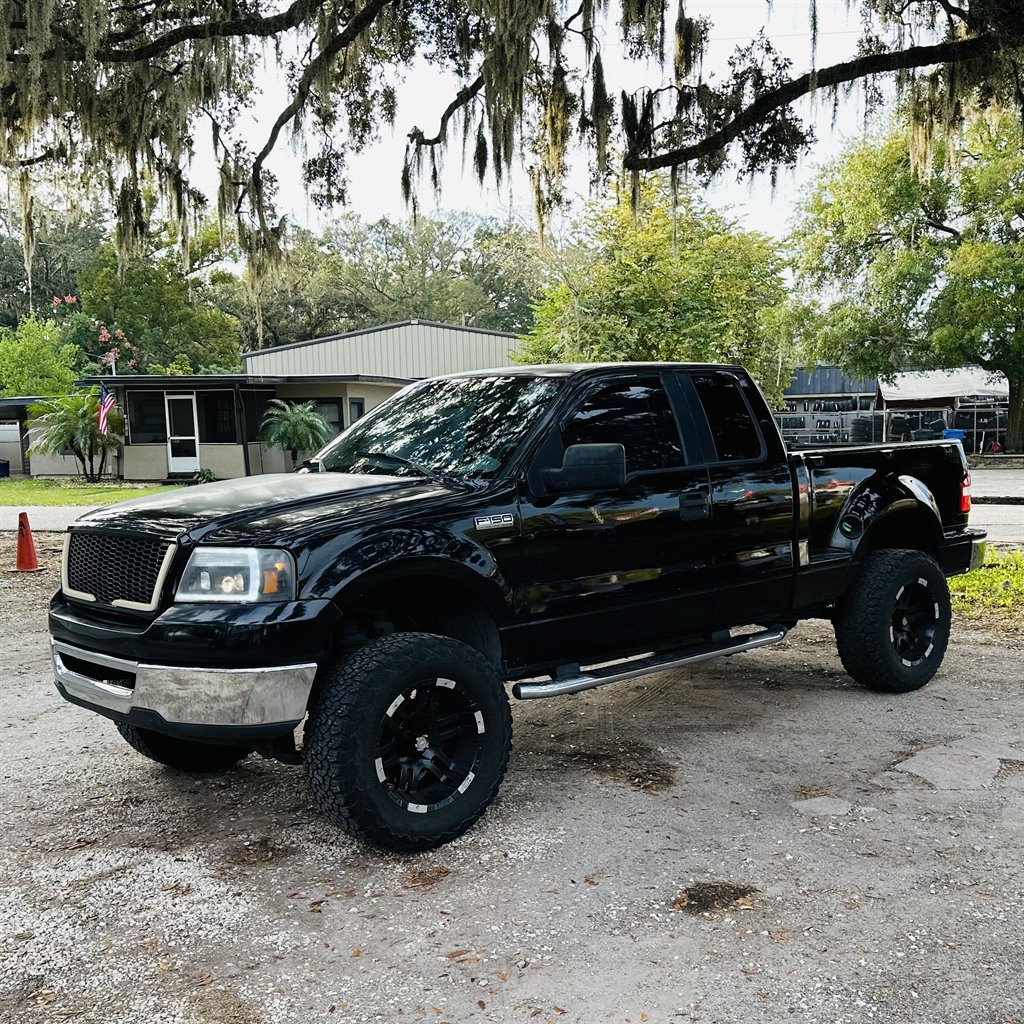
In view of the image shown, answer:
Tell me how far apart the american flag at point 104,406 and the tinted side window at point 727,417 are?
80.0 feet

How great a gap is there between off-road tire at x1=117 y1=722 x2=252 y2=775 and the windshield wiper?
5.07 feet

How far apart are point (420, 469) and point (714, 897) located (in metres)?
2.30

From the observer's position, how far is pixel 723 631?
5.49 meters

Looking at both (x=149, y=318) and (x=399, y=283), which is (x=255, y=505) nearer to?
(x=149, y=318)

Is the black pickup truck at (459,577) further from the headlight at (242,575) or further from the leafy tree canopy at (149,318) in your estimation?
the leafy tree canopy at (149,318)

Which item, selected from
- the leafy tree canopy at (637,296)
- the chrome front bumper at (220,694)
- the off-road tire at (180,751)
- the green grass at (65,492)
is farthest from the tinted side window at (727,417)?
the leafy tree canopy at (637,296)

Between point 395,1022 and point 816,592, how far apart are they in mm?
3710

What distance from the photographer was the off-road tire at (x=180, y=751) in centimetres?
489

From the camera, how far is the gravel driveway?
9.97ft

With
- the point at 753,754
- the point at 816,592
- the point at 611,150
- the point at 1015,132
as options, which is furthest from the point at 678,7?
the point at 1015,132

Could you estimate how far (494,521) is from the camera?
4.40 meters

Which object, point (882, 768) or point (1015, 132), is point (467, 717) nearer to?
point (882, 768)

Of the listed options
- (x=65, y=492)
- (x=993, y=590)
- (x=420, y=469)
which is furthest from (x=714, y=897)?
(x=65, y=492)

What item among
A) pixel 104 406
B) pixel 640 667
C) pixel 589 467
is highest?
pixel 104 406
